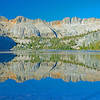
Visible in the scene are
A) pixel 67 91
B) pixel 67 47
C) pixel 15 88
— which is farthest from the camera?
pixel 67 47

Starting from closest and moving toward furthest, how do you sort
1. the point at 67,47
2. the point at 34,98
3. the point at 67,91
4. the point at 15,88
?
the point at 34,98 → the point at 67,91 → the point at 15,88 → the point at 67,47

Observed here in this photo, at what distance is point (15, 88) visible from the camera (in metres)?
19.0

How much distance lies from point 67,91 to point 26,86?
4.44 m

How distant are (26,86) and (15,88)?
1.23 meters

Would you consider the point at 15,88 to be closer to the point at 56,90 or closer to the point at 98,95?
the point at 56,90

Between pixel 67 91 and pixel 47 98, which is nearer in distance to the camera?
pixel 47 98

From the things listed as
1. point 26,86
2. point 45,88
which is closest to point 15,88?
point 26,86

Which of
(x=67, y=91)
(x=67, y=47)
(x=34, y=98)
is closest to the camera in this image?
(x=34, y=98)

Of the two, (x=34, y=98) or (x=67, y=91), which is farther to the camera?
(x=67, y=91)

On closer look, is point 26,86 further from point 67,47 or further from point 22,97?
point 67,47

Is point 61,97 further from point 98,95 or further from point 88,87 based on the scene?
point 88,87

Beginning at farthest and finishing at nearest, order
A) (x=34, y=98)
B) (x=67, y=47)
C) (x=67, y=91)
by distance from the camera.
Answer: (x=67, y=47)
(x=67, y=91)
(x=34, y=98)

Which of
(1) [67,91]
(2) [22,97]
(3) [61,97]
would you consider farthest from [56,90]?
(2) [22,97]

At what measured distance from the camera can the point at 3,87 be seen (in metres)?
19.4
